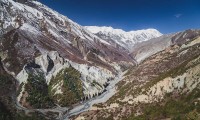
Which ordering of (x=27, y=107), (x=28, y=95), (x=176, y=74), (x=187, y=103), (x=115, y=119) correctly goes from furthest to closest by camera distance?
(x=28, y=95)
(x=27, y=107)
(x=176, y=74)
(x=115, y=119)
(x=187, y=103)

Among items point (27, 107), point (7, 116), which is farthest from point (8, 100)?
point (7, 116)

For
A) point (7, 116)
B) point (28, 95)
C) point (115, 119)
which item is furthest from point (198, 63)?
point (28, 95)

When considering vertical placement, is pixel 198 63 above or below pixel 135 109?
above

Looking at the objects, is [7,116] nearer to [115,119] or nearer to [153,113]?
[115,119]

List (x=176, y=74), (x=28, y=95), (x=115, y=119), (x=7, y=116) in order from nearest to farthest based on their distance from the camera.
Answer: (x=115, y=119)
(x=176, y=74)
(x=7, y=116)
(x=28, y=95)

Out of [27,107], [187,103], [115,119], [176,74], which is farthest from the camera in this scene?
[27,107]

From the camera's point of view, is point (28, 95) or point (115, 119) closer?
point (115, 119)

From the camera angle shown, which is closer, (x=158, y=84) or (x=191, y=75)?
(x=191, y=75)

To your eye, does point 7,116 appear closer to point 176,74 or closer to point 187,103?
point 176,74

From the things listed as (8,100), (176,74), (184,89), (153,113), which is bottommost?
(153,113)
